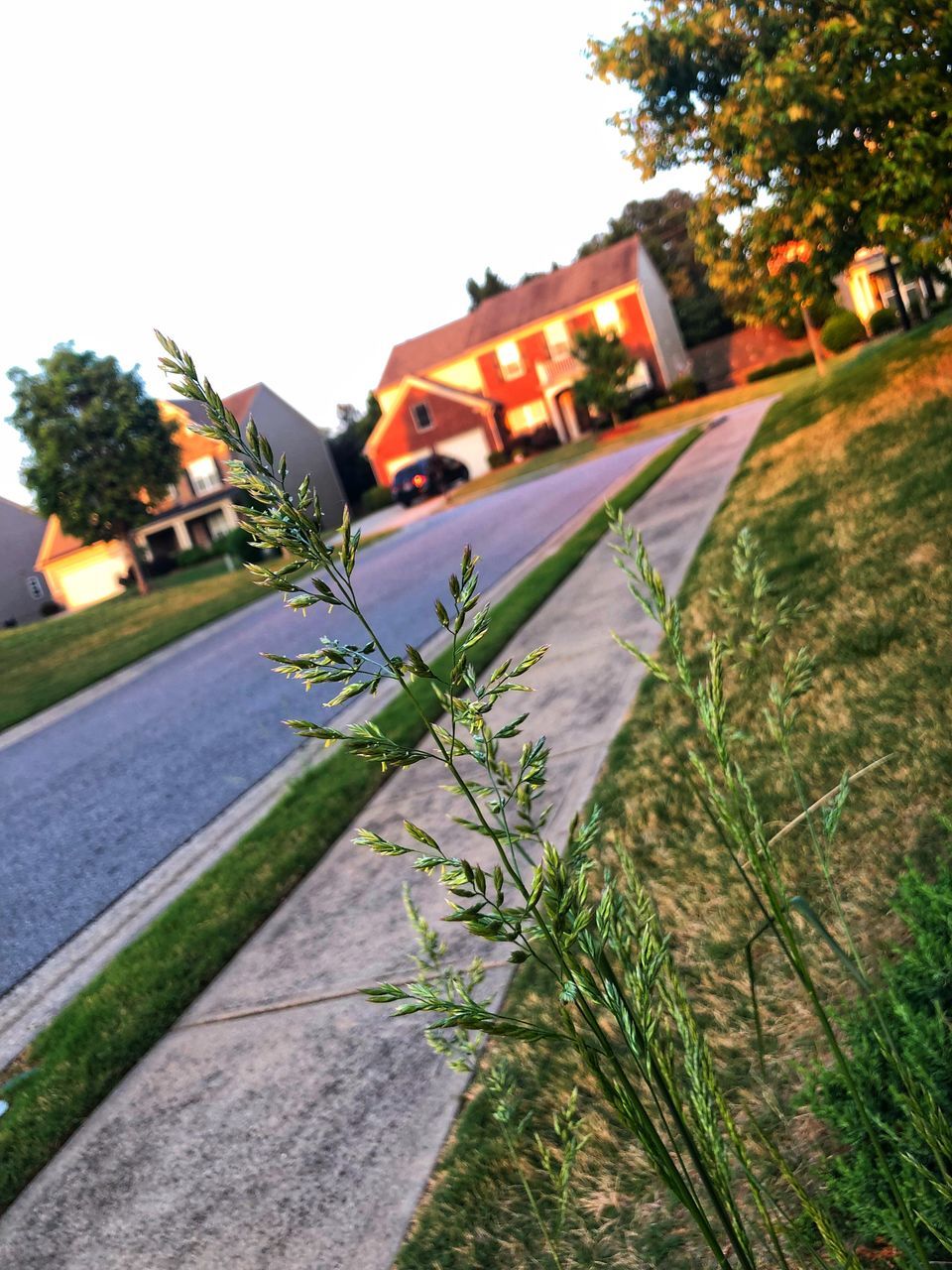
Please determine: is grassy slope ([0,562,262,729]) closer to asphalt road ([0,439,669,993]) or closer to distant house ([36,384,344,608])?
asphalt road ([0,439,669,993])

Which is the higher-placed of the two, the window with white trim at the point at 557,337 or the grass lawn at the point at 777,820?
the window with white trim at the point at 557,337

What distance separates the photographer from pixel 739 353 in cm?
5481

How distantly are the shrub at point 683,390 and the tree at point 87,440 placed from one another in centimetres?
2211

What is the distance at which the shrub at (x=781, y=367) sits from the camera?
144 feet

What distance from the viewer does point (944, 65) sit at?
14.0 m

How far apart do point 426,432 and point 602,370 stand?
11169 mm

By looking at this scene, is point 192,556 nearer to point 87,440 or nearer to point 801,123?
point 87,440

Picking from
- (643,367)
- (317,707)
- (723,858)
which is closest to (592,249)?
(643,367)

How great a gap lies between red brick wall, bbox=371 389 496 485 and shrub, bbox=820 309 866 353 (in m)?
16.5

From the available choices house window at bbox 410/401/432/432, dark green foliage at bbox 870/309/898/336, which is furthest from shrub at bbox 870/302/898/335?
house window at bbox 410/401/432/432

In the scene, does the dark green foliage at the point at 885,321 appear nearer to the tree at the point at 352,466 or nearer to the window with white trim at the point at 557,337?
the window with white trim at the point at 557,337

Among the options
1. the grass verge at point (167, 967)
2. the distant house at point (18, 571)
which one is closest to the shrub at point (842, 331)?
the grass verge at point (167, 967)

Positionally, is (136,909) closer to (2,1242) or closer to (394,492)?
(2,1242)

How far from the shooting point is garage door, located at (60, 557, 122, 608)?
54.0m
